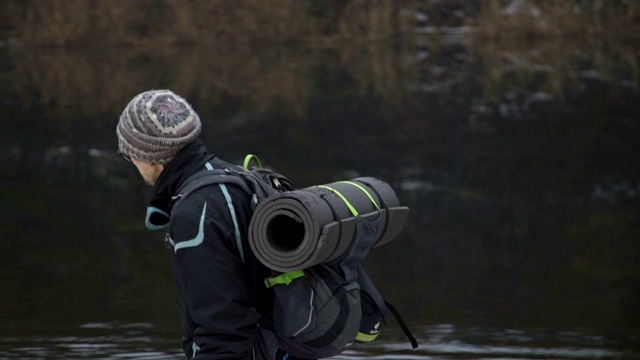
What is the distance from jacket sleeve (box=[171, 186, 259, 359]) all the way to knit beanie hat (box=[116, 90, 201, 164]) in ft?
0.60

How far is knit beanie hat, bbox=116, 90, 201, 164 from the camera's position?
2.81 m

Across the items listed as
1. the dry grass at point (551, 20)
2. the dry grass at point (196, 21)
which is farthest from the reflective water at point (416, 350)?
the dry grass at point (551, 20)

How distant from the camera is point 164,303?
7.11 metres

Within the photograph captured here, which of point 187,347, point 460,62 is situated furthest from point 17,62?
point 187,347

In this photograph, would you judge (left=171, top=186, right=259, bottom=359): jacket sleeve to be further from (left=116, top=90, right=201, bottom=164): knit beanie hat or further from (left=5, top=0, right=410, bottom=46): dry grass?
(left=5, top=0, right=410, bottom=46): dry grass

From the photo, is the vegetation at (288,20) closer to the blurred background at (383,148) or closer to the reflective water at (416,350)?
the blurred background at (383,148)

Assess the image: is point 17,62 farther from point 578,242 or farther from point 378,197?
point 378,197

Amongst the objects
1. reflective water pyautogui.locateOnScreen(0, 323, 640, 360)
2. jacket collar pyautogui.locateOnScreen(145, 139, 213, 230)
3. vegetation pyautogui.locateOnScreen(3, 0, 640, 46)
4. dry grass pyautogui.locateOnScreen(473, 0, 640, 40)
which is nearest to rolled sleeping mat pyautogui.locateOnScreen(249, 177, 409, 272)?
jacket collar pyautogui.locateOnScreen(145, 139, 213, 230)

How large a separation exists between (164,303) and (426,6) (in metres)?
18.3

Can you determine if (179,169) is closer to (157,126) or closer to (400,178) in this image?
(157,126)

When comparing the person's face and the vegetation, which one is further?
the vegetation

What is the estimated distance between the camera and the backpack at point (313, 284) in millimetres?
2727

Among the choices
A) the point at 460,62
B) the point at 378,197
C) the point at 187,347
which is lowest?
the point at 460,62

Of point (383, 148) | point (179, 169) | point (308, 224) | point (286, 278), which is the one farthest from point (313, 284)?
point (383, 148)
